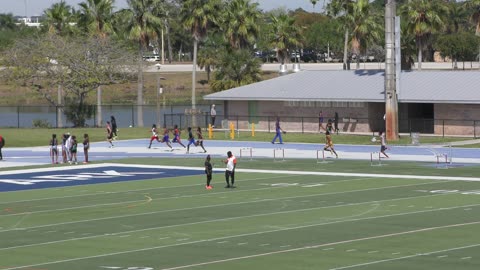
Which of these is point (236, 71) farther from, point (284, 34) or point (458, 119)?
point (458, 119)

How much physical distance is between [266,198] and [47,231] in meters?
9.73

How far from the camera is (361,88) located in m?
77.1

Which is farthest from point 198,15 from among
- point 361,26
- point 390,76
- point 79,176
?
point 79,176

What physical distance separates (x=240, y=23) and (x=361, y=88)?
28933mm

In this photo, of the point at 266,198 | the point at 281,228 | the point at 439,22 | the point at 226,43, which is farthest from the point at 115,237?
the point at 226,43

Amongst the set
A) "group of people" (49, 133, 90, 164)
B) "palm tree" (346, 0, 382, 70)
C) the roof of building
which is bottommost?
"group of people" (49, 133, 90, 164)

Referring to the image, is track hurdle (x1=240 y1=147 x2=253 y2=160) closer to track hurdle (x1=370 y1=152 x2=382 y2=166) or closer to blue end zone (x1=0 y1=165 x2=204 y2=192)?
track hurdle (x1=370 y1=152 x2=382 y2=166)

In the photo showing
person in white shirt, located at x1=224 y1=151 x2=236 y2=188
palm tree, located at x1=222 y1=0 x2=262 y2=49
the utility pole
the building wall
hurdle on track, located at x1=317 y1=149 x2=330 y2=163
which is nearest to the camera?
person in white shirt, located at x1=224 y1=151 x2=236 y2=188

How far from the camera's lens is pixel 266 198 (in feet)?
134

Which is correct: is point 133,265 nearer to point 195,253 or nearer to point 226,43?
point 195,253

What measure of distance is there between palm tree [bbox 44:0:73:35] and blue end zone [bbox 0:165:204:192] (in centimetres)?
4218

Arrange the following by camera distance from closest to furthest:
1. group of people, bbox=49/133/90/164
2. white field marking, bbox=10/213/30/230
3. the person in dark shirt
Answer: white field marking, bbox=10/213/30/230
the person in dark shirt
group of people, bbox=49/133/90/164

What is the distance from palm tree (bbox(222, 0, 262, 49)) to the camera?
104m

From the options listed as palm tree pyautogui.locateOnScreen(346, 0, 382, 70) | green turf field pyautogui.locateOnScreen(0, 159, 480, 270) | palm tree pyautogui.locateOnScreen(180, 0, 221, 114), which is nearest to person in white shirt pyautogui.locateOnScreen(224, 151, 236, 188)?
green turf field pyautogui.locateOnScreen(0, 159, 480, 270)
